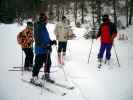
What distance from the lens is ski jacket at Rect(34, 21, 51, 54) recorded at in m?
6.72

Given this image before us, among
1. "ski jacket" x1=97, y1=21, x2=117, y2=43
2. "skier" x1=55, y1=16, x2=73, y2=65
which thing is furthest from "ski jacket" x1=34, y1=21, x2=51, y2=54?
"ski jacket" x1=97, y1=21, x2=117, y2=43

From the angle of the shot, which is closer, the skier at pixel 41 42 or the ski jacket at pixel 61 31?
the skier at pixel 41 42

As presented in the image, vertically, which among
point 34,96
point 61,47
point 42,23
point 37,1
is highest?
point 37,1

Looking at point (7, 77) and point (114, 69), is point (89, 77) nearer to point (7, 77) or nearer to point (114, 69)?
point (114, 69)

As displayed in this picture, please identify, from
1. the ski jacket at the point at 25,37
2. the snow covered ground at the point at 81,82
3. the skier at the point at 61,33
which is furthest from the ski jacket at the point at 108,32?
the ski jacket at the point at 25,37

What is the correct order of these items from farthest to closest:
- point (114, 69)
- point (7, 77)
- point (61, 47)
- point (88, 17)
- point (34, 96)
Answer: point (88, 17) → point (61, 47) → point (114, 69) → point (7, 77) → point (34, 96)

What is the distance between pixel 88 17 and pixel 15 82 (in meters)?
37.3

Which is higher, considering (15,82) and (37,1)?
(37,1)

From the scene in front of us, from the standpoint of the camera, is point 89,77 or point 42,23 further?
point 89,77

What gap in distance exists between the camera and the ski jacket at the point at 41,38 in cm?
672

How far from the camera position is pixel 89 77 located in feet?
Result: 25.1

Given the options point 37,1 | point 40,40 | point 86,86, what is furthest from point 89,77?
point 37,1

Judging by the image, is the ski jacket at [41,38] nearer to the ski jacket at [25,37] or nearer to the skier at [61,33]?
the ski jacket at [25,37]

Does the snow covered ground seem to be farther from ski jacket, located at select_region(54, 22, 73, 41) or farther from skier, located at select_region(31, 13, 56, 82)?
ski jacket, located at select_region(54, 22, 73, 41)
